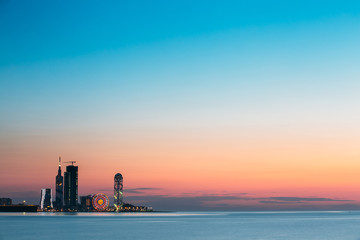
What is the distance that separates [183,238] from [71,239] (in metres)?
22.5

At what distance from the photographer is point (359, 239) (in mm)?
91375

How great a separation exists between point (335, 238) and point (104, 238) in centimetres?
4808

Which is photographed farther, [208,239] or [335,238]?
[335,238]

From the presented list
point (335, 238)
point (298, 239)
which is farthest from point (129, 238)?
point (335, 238)

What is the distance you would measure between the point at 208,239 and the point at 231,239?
4.56 meters

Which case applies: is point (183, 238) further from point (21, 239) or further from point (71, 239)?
point (21, 239)

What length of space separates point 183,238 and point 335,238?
32.1 metres

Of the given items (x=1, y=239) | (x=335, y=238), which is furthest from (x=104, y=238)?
(x=335, y=238)

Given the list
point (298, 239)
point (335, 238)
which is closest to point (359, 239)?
point (335, 238)

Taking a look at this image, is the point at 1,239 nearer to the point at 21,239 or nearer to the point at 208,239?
the point at 21,239

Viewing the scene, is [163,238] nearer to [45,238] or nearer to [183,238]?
[183,238]

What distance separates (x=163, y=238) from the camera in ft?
314

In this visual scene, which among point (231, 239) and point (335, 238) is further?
point (335, 238)

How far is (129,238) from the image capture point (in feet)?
306
